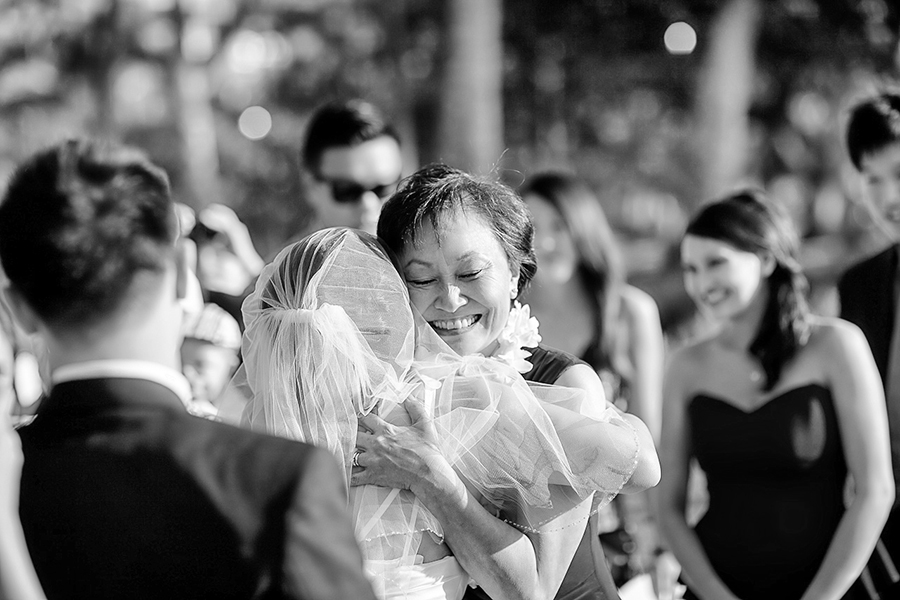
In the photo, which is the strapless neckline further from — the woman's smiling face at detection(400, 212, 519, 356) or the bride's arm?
the bride's arm

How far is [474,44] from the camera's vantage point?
12.9 metres

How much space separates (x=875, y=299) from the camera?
378 cm

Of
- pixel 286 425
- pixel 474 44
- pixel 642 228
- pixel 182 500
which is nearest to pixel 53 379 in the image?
pixel 182 500

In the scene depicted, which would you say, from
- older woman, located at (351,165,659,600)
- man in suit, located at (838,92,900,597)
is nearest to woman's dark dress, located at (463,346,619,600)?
older woman, located at (351,165,659,600)

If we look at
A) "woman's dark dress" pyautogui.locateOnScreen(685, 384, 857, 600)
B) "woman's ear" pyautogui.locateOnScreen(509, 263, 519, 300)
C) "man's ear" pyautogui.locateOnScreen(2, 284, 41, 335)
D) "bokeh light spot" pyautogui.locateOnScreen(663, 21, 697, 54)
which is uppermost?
"bokeh light spot" pyautogui.locateOnScreen(663, 21, 697, 54)

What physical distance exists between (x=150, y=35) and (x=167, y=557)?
1506 cm

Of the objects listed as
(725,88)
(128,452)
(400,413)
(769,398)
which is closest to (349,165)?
(769,398)

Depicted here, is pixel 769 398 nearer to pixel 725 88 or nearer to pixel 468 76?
pixel 468 76

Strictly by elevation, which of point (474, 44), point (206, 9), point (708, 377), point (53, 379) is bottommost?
point (708, 377)

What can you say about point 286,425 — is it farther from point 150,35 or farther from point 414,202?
point 150,35

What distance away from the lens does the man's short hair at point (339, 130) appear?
4.16m

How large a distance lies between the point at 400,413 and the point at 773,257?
1809 millimetres

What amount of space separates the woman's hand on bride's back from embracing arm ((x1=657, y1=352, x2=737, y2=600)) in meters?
1.56

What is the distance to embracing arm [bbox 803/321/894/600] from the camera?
322 centimetres
